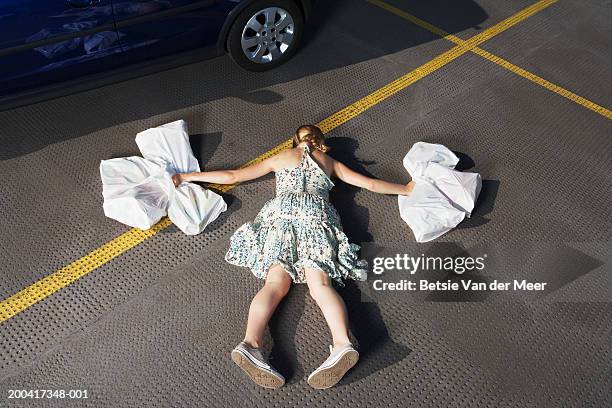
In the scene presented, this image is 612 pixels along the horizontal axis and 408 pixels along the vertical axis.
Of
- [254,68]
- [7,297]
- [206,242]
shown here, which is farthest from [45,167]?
[254,68]

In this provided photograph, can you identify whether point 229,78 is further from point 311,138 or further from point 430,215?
point 430,215

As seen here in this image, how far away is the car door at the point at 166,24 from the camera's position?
13.8 feet

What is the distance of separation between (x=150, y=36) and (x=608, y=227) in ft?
11.8

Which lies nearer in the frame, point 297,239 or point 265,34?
point 297,239

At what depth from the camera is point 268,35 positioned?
506 centimetres

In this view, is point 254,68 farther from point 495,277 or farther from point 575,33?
point 575,33

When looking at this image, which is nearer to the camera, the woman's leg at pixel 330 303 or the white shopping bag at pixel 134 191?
the woman's leg at pixel 330 303

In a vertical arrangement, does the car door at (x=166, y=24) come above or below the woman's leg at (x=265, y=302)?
above

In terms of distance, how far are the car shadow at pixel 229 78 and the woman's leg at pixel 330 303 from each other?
1.94 m

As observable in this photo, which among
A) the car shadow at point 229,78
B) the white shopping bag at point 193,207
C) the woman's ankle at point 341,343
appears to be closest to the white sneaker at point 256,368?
the woman's ankle at point 341,343

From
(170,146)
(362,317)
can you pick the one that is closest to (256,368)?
(362,317)

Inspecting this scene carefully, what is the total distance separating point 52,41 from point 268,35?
1795mm

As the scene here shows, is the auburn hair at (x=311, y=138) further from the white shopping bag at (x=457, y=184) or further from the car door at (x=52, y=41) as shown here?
the car door at (x=52, y=41)

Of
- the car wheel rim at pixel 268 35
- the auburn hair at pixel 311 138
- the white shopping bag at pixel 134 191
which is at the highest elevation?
the car wheel rim at pixel 268 35
